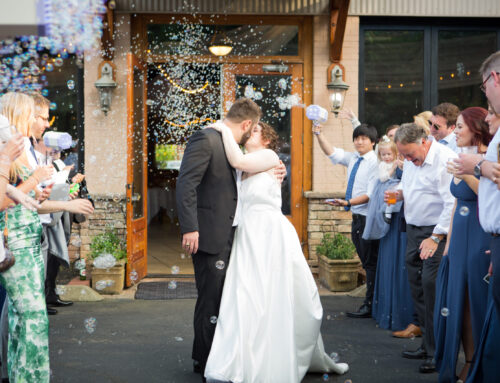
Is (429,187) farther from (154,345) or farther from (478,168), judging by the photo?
A: (154,345)

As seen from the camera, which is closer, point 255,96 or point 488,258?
point 488,258

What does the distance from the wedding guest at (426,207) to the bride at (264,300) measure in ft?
2.82

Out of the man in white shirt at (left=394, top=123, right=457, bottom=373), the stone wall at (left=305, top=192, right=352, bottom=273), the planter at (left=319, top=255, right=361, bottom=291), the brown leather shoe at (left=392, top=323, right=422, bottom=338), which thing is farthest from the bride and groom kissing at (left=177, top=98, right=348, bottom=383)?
the stone wall at (left=305, top=192, right=352, bottom=273)

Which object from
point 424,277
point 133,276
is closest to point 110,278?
point 133,276

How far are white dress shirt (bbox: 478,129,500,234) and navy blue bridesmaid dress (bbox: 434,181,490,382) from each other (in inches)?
27.4

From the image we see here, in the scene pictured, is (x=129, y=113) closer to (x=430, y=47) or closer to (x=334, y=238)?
(x=334, y=238)

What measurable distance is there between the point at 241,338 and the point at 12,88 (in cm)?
669

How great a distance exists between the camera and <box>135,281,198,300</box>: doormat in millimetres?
7637

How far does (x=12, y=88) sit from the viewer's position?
9.15 metres

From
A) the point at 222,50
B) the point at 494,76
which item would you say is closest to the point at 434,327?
the point at 494,76

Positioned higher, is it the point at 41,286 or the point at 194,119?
the point at 194,119

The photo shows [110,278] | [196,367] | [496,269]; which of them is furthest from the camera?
[110,278]

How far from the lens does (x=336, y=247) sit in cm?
819

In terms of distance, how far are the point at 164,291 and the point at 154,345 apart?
244cm
